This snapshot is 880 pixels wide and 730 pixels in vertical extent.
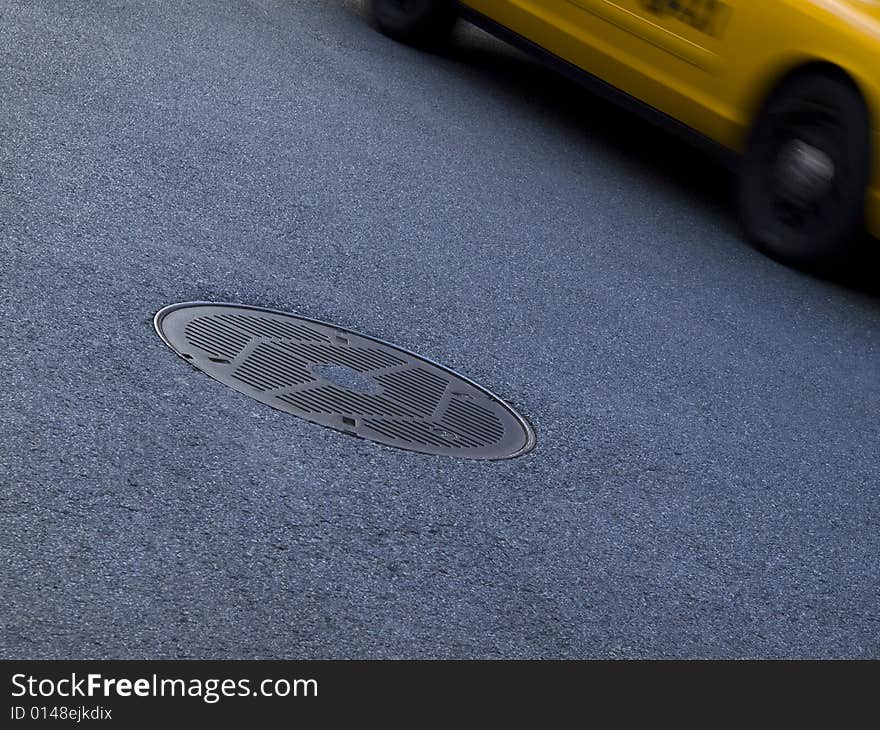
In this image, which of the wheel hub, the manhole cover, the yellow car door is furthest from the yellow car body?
the manhole cover

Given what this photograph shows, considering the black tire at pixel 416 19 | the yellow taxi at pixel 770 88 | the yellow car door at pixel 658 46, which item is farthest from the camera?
the black tire at pixel 416 19

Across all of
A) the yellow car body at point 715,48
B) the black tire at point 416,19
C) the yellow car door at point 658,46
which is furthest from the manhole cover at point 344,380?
the black tire at point 416,19

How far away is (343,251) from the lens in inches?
229

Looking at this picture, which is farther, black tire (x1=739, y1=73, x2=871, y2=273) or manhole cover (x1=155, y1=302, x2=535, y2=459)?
black tire (x1=739, y1=73, x2=871, y2=273)

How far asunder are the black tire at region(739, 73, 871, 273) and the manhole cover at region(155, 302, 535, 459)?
2758 millimetres

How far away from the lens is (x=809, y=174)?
283 inches

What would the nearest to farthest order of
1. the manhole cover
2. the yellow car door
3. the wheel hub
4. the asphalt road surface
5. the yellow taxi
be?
the asphalt road surface < the manhole cover < the yellow taxi < the wheel hub < the yellow car door

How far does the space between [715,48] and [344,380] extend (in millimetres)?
3530

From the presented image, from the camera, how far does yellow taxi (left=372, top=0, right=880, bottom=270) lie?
695cm

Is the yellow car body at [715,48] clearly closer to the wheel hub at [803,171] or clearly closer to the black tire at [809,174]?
the black tire at [809,174]

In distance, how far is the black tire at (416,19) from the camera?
9.16m

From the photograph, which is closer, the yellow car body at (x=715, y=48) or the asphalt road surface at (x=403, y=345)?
the asphalt road surface at (x=403, y=345)

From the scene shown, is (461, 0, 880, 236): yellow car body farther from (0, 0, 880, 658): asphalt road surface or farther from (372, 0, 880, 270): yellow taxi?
(0, 0, 880, 658): asphalt road surface

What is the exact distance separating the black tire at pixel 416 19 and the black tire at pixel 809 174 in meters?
2.47
